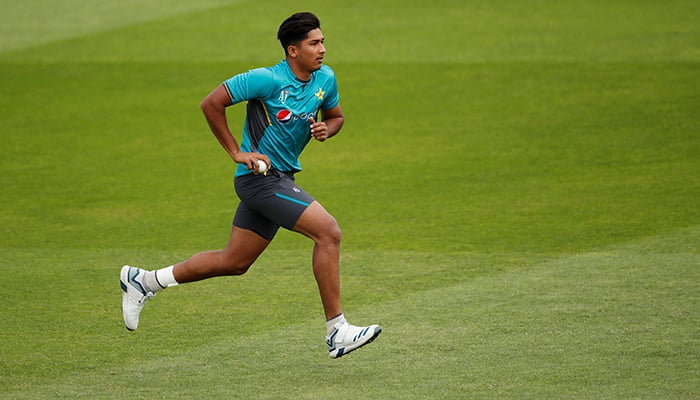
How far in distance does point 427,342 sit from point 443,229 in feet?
12.5

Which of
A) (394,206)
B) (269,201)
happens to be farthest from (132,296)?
(394,206)

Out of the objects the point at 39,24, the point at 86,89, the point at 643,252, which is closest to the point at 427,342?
the point at 643,252

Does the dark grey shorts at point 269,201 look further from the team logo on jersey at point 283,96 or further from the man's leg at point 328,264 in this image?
the team logo on jersey at point 283,96

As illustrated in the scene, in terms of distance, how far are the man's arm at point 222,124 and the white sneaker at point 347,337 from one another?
1.19m

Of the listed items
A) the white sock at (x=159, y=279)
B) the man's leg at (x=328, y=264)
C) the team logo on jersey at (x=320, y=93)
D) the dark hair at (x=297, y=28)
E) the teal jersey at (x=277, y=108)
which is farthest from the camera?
the white sock at (x=159, y=279)

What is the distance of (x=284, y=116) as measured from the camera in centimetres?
737

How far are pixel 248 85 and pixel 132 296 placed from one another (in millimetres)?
1806

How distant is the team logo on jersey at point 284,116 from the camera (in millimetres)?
7363

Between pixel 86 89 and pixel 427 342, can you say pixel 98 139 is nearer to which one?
pixel 86 89

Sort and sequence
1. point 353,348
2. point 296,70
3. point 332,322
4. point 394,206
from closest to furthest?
point 353,348 < point 332,322 < point 296,70 < point 394,206

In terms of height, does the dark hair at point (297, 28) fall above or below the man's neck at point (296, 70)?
above

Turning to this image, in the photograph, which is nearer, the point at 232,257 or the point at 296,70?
the point at 296,70

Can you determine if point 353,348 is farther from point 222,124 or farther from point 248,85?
point 248,85

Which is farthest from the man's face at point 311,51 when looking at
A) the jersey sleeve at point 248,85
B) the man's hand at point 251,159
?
the man's hand at point 251,159
